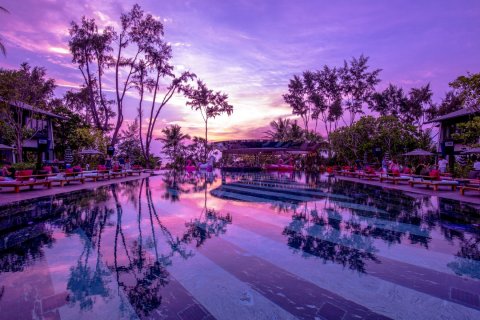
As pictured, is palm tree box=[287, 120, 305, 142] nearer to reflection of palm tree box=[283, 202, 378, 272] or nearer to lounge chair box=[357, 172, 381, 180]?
lounge chair box=[357, 172, 381, 180]

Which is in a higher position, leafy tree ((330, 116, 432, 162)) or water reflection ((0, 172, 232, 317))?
leafy tree ((330, 116, 432, 162))

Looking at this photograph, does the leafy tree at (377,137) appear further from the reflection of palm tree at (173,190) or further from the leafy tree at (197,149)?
the reflection of palm tree at (173,190)

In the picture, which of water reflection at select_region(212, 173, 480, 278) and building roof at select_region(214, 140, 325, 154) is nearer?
water reflection at select_region(212, 173, 480, 278)

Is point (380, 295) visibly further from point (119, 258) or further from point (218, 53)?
point (218, 53)

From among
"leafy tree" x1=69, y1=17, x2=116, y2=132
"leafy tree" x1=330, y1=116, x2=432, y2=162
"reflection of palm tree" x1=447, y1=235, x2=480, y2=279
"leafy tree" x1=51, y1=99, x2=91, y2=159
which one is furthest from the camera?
"leafy tree" x1=51, y1=99, x2=91, y2=159

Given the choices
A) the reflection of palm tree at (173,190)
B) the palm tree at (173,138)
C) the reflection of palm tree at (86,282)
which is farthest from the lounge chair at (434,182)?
the palm tree at (173,138)

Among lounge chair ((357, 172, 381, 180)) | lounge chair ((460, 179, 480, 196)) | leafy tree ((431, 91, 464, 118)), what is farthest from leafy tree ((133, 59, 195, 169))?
leafy tree ((431, 91, 464, 118))

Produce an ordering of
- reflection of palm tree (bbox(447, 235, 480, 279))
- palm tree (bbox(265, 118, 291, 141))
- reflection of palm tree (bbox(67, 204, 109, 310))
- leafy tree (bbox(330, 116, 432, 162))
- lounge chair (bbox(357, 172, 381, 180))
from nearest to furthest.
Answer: reflection of palm tree (bbox(67, 204, 109, 310)) < reflection of palm tree (bbox(447, 235, 480, 279)) < lounge chair (bbox(357, 172, 381, 180)) < leafy tree (bbox(330, 116, 432, 162)) < palm tree (bbox(265, 118, 291, 141))

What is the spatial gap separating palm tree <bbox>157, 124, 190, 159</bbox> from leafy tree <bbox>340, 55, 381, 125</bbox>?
25.0m

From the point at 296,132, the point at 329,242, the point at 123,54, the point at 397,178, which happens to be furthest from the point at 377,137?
the point at 123,54

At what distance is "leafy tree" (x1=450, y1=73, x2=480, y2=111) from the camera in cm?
1340

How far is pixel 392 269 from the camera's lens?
4.18 meters

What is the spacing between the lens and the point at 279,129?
154 feet

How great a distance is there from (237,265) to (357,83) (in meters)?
43.4
